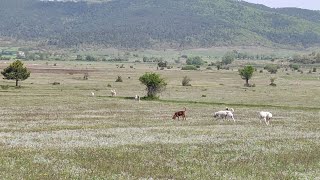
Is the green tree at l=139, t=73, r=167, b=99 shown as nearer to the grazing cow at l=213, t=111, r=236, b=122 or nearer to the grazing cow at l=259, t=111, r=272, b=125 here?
the grazing cow at l=213, t=111, r=236, b=122

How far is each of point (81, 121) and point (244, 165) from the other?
23.7m

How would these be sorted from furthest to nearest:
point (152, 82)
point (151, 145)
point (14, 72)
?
point (14, 72), point (152, 82), point (151, 145)

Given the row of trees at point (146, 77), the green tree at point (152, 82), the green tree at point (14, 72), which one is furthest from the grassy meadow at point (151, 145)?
the green tree at point (14, 72)

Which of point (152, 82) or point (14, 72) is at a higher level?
point (14, 72)

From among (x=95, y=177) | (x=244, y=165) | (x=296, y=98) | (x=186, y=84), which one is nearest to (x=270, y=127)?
(x=244, y=165)

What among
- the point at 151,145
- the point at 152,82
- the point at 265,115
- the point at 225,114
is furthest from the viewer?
the point at 152,82

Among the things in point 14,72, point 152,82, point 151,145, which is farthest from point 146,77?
point 151,145

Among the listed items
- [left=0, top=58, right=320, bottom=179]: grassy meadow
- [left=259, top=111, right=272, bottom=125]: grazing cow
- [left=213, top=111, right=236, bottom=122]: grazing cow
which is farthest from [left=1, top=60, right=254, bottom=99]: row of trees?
[left=259, top=111, right=272, bottom=125]: grazing cow

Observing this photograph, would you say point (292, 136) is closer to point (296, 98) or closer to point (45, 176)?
point (45, 176)

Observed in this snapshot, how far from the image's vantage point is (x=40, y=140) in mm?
35281

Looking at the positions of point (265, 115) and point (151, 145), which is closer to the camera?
point (151, 145)

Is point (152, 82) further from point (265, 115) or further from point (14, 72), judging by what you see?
point (265, 115)

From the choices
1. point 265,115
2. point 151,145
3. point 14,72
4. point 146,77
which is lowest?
point 151,145

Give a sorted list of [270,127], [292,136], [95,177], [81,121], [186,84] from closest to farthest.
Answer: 1. [95,177]
2. [292,136]
3. [270,127]
4. [81,121]
5. [186,84]
